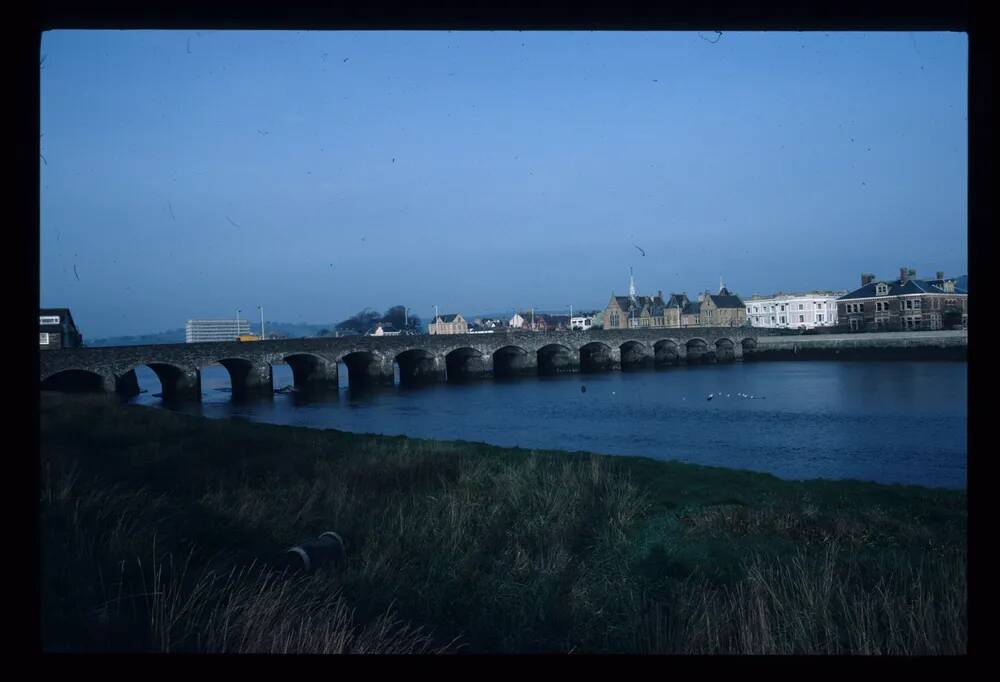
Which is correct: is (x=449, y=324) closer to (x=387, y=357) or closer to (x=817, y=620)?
(x=387, y=357)

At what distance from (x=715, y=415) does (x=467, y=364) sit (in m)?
33.3

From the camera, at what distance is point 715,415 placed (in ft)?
124

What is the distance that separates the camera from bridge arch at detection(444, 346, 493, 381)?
216 feet

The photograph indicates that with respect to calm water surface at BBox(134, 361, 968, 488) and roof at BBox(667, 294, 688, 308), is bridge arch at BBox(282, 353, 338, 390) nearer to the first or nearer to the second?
calm water surface at BBox(134, 361, 968, 488)

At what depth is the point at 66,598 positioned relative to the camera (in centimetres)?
435

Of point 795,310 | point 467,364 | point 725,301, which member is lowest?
point 467,364

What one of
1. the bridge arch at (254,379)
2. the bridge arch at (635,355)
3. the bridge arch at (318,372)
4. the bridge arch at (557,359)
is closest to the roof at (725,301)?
the bridge arch at (635,355)

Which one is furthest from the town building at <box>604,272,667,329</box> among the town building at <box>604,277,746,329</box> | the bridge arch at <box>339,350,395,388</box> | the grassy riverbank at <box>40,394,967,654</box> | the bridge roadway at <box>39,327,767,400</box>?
the grassy riverbank at <box>40,394,967,654</box>

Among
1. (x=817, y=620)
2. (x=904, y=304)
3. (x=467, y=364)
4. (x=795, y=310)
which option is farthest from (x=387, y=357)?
(x=795, y=310)

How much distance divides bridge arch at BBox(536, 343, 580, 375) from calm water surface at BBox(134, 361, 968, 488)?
651cm

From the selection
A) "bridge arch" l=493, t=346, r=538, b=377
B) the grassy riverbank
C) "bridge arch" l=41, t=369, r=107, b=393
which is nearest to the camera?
the grassy riverbank

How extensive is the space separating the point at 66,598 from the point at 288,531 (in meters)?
3.77
